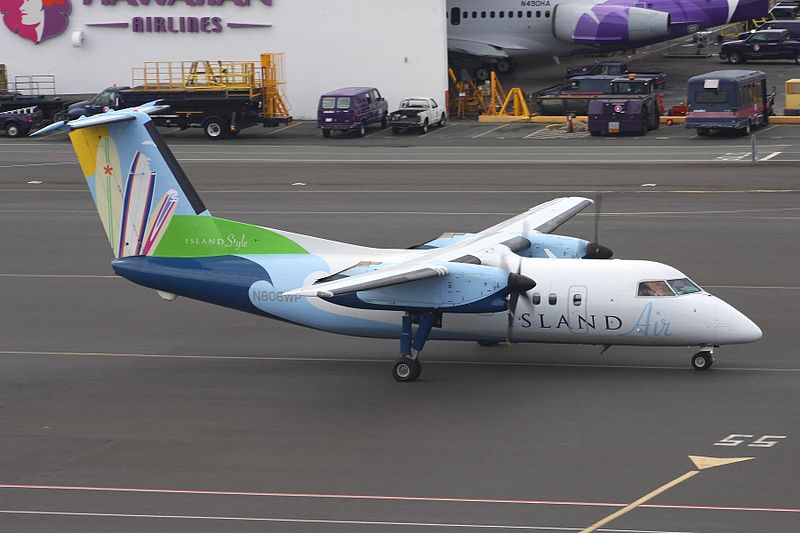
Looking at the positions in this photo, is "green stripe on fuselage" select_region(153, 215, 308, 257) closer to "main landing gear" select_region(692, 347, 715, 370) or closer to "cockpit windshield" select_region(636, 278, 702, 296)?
"cockpit windshield" select_region(636, 278, 702, 296)

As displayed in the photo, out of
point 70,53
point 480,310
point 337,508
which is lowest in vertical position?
point 337,508

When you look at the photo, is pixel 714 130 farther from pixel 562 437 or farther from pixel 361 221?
pixel 562 437

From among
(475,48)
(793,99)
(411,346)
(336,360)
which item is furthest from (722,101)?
(411,346)

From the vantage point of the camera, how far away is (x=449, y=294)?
77.8 ft

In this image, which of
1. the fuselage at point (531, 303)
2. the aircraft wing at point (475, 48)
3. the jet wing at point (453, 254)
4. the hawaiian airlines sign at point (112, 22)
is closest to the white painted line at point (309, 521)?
the jet wing at point (453, 254)

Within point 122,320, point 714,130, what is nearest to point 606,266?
point 122,320

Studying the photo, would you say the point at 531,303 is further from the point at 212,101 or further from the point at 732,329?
the point at 212,101

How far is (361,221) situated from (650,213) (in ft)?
32.2

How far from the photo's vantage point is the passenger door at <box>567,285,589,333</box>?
79.6ft

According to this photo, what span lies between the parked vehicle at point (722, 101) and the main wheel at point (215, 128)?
23637 mm

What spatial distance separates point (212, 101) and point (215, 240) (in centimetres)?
3874

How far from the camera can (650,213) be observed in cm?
4147

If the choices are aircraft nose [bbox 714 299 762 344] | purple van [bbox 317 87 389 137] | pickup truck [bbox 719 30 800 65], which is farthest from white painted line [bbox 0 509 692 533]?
pickup truck [bbox 719 30 800 65]

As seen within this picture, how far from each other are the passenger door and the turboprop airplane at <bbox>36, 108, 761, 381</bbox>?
2cm
